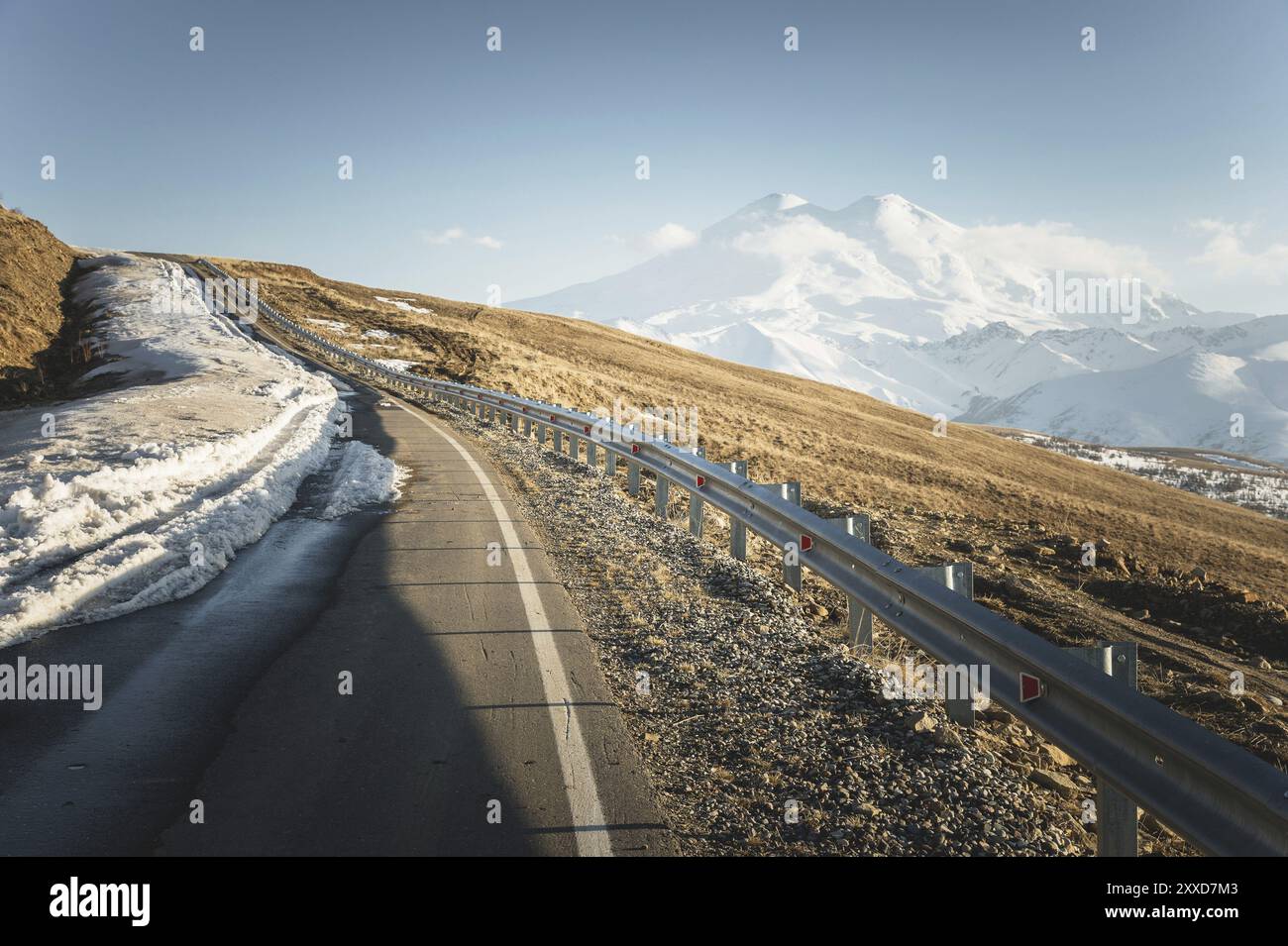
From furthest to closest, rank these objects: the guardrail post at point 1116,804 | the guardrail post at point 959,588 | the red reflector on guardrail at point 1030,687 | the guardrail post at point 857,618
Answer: the guardrail post at point 857,618 < the guardrail post at point 959,588 < the red reflector on guardrail at point 1030,687 < the guardrail post at point 1116,804

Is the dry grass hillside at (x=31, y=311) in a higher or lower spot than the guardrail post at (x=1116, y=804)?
higher

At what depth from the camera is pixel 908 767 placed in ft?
11.6

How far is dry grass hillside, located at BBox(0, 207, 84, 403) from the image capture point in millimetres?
22281

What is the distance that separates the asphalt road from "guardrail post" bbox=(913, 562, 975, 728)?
1.72 m

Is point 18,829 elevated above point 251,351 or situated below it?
below

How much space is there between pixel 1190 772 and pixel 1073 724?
532 millimetres

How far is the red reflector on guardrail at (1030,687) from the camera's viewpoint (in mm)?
3263

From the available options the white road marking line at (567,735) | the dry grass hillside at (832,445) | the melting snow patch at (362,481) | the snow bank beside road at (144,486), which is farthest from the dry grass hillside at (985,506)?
the snow bank beside road at (144,486)

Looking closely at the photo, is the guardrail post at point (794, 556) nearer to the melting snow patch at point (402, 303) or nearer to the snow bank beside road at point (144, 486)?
the snow bank beside road at point (144, 486)

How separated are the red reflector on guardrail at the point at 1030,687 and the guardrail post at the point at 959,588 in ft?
1.16

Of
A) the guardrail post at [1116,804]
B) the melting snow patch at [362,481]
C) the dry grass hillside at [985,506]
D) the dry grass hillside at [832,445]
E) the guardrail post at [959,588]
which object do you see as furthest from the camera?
the dry grass hillside at [832,445]

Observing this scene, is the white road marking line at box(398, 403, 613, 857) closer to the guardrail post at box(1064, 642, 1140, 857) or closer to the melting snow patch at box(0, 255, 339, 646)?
the guardrail post at box(1064, 642, 1140, 857)
